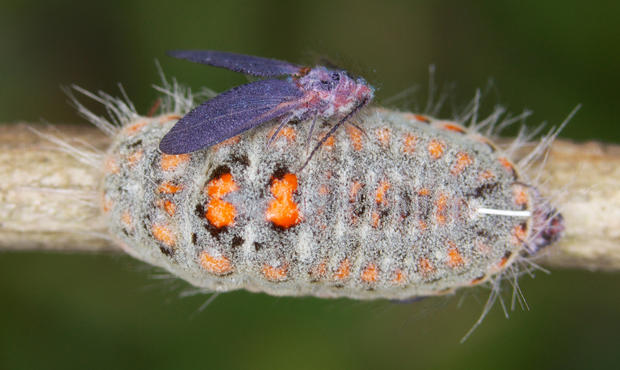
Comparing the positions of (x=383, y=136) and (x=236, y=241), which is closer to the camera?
(x=236, y=241)

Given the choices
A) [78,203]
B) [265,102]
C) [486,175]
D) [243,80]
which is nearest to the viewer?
[265,102]

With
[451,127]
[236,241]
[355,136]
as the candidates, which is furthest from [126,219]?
[451,127]

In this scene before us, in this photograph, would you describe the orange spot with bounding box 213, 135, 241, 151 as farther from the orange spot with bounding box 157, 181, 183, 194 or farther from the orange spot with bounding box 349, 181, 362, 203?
the orange spot with bounding box 349, 181, 362, 203

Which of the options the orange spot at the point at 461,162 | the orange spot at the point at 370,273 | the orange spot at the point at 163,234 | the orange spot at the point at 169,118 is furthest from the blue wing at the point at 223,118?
the orange spot at the point at 461,162

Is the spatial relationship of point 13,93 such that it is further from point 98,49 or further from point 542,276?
point 542,276

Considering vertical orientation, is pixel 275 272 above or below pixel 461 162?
below

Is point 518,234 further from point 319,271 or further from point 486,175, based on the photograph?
point 319,271
